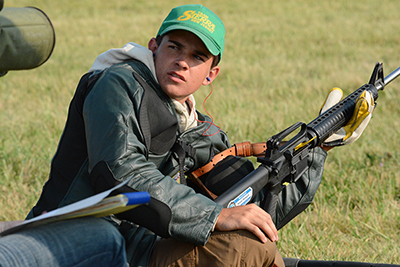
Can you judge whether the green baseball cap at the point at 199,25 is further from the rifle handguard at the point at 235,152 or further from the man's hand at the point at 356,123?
the man's hand at the point at 356,123

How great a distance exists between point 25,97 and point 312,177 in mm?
4857

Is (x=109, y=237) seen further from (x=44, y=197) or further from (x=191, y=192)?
(x=44, y=197)

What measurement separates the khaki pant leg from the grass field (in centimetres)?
113

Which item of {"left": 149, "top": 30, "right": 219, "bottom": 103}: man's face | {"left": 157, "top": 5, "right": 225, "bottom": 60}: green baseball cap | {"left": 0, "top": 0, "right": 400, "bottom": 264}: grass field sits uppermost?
{"left": 157, "top": 5, "right": 225, "bottom": 60}: green baseball cap

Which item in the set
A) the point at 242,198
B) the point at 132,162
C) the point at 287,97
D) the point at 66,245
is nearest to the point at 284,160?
the point at 242,198

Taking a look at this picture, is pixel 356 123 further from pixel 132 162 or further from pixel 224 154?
pixel 132 162

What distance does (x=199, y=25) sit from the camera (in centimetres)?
247

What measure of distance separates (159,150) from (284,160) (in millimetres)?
719

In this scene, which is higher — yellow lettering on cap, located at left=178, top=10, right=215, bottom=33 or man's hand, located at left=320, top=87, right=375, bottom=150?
yellow lettering on cap, located at left=178, top=10, right=215, bottom=33

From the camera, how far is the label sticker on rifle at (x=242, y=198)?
7.32 feet

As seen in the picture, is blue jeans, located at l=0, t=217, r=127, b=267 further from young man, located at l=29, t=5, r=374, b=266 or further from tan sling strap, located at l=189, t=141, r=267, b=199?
tan sling strap, located at l=189, t=141, r=267, b=199

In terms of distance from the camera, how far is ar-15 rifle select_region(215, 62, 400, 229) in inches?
90.9

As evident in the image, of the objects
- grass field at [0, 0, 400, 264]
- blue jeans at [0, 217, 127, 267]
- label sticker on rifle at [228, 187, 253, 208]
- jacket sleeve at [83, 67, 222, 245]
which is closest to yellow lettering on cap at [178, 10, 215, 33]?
jacket sleeve at [83, 67, 222, 245]

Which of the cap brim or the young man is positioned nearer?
the young man
